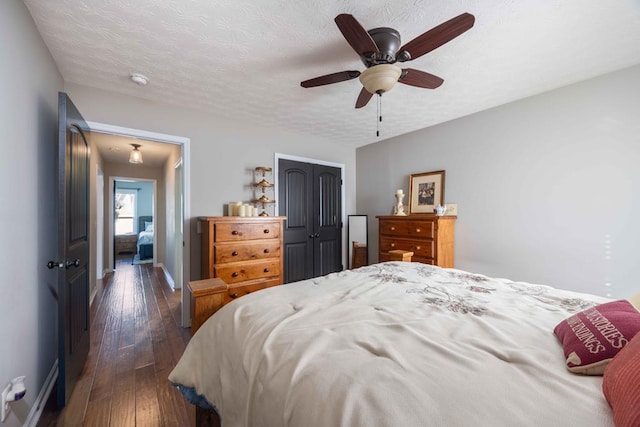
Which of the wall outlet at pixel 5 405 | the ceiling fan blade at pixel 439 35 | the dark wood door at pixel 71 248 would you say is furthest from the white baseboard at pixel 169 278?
the ceiling fan blade at pixel 439 35

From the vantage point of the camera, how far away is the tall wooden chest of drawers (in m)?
2.69

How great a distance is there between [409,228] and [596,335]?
2.55 meters

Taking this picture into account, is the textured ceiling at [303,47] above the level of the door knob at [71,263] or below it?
above

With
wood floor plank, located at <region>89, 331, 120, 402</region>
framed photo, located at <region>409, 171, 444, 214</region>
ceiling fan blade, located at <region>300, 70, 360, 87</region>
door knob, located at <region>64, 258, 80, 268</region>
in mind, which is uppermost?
ceiling fan blade, located at <region>300, 70, 360, 87</region>

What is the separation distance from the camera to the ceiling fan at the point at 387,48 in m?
1.37

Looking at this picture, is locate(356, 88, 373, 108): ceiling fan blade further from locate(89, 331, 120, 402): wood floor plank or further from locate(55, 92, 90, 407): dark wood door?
locate(89, 331, 120, 402): wood floor plank

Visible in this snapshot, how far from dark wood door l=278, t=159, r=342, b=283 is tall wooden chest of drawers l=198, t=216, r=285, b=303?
2.20ft

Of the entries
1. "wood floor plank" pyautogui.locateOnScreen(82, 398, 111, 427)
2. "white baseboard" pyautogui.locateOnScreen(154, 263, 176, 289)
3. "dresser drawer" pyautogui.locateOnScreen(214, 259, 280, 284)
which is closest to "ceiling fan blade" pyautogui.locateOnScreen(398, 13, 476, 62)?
"dresser drawer" pyautogui.locateOnScreen(214, 259, 280, 284)

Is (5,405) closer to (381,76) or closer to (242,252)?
(242,252)

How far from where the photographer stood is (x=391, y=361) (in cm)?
77

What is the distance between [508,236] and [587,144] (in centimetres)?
109

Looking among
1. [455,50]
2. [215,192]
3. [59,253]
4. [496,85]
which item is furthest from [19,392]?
[496,85]

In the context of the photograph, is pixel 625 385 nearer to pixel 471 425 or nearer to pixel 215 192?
pixel 471 425

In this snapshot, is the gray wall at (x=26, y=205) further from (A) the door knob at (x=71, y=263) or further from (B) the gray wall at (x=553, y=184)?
(B) the gray wall at (x=553, y=184)
